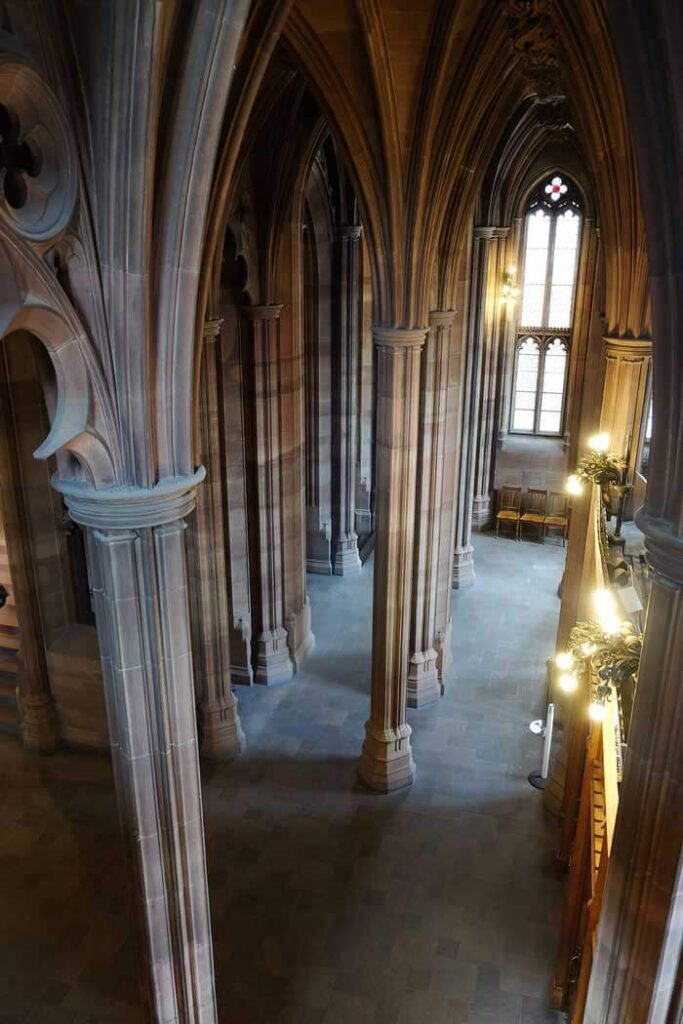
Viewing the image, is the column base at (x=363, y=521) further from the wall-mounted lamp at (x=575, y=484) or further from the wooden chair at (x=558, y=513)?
the wall-mounted lamp at (x=575, y=484)

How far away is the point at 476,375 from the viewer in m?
16.0

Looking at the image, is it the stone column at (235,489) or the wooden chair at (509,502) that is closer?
the stone column at (235,489)

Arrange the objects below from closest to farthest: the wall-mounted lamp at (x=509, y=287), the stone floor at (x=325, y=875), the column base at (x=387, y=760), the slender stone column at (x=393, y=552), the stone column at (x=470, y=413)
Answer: the stone floor at (x=325, y=875), the slender stone column at (x=393, y=552), the column base at (x=387, y=760), the stone column at (x=470, y=413), the wall-mounted lamp at (x=509, y=287)

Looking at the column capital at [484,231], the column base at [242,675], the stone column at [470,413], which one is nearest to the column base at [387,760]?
the column base at [242,675]

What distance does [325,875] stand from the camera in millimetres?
9055

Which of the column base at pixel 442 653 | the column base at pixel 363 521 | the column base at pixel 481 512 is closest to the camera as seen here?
the column base at pixel 442 653

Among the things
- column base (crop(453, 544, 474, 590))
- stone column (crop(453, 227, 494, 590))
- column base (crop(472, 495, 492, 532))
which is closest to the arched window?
column base (crop(472, 495, 492, 532))

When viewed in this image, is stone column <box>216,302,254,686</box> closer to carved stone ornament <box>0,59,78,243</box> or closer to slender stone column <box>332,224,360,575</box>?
slender stone column <box>332,224,360,575</box>

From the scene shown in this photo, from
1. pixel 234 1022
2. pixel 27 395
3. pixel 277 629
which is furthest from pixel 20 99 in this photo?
pixel 277 629

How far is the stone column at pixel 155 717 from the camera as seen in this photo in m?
5.24

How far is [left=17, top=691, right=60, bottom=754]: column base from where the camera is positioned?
11.0 m

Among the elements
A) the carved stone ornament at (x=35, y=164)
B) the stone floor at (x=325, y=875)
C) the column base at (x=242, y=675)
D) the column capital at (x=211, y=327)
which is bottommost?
the stone floor at (x=325, y=875)

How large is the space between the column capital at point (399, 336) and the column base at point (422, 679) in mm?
4647

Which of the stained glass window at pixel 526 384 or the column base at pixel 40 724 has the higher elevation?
the stained glass window at pixel 526 384
